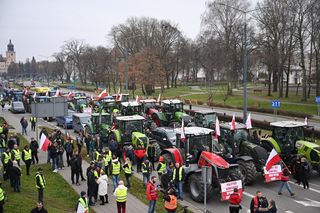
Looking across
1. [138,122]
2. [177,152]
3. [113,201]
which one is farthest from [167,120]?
[113,201]

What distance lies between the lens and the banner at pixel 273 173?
48.3ft

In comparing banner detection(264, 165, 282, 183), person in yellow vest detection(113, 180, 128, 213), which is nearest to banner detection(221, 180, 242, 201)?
banner detection(264, 165, 282, 183)

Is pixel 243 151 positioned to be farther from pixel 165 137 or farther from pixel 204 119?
pixel 204 119

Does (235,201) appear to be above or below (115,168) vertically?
below

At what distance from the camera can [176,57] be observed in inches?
3223

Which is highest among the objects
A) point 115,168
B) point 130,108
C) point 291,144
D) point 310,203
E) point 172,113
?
point 130,108

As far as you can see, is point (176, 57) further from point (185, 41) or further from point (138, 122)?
point (138, 122)

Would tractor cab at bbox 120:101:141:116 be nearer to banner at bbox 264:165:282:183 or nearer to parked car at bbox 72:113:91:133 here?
parked car at bbox 72:113:91:133

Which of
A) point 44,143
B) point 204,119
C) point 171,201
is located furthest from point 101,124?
point 171,201

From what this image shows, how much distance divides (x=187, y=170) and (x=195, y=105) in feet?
124

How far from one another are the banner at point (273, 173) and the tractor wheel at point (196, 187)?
2619 millimetres

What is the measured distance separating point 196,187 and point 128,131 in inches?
305

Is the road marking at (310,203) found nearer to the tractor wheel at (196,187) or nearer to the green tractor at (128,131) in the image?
the tractor wheel at (196,187)

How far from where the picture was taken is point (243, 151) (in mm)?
16922
